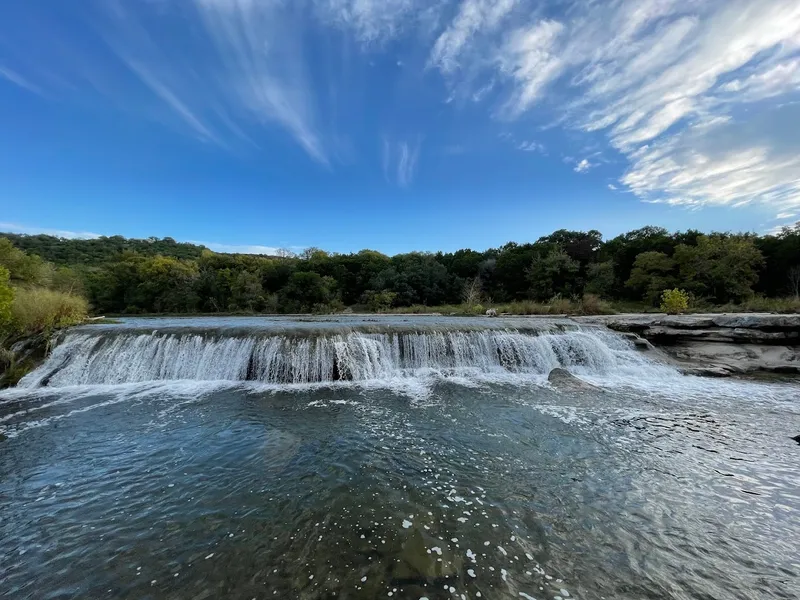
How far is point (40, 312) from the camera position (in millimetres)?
10797

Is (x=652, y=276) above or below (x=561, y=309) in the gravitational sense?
above

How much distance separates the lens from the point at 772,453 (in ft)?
15.1

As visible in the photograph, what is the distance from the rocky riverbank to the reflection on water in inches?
153

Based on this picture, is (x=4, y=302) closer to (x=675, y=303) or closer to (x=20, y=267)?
(x=20, y=267)

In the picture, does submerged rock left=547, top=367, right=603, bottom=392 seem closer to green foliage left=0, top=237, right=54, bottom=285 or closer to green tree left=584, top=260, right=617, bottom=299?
green tree left=584, top=260, right=617, bottom=299

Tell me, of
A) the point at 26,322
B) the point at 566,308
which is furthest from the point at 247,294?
the point at 566,308

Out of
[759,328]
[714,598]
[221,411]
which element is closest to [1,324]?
[221,411]

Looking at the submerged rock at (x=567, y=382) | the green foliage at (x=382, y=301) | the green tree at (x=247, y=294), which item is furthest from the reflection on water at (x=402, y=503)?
the green tree at (x=247, y=294)

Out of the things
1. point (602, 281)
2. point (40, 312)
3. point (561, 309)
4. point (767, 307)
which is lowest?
point (561, 309)

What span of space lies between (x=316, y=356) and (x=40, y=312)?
960cm

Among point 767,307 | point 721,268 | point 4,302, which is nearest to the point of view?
point 4,302

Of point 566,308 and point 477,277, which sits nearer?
point 566,308

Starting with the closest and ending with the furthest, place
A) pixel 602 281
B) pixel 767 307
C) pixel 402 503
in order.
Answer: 1. pixel 402 503
2. pixel 767 307
3. pixel 602 281

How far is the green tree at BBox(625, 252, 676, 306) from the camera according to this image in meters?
23.8
